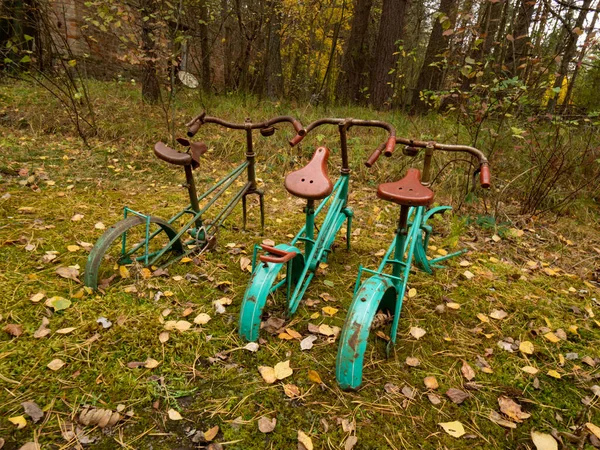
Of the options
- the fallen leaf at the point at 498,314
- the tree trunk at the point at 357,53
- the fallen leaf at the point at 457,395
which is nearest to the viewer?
the fallen leaf at the point at 457,395

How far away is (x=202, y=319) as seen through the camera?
2.29 m

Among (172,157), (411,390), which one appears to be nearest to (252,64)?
(172,157)

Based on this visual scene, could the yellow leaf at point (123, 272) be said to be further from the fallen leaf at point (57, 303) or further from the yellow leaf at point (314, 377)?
the yellow leaf at point (314, 377)

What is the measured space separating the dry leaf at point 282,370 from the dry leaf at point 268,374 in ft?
0.06

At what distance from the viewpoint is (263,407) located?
1770 millimetres

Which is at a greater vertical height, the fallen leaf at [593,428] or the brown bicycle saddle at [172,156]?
the brown bicycle saddle at [172,156]

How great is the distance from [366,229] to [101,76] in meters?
9.65

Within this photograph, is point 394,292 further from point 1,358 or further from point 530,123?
point 530,123

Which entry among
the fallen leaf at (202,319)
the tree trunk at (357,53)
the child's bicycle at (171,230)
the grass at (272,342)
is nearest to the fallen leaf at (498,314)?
the grass at (272,342)

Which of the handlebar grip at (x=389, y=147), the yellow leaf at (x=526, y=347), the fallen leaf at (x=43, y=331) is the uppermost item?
the handlebar grip at (x=389, y=147)

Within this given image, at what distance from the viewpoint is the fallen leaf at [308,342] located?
2.14m

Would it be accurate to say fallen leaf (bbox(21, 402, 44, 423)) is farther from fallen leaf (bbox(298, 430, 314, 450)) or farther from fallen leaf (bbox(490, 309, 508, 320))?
fallen leaf (bbox(490, 309, 508, 320))

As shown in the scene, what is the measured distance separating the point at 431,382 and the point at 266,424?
3.04 feet

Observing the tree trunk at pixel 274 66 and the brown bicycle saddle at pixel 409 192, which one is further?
the tree trunk at pixel 274 66
